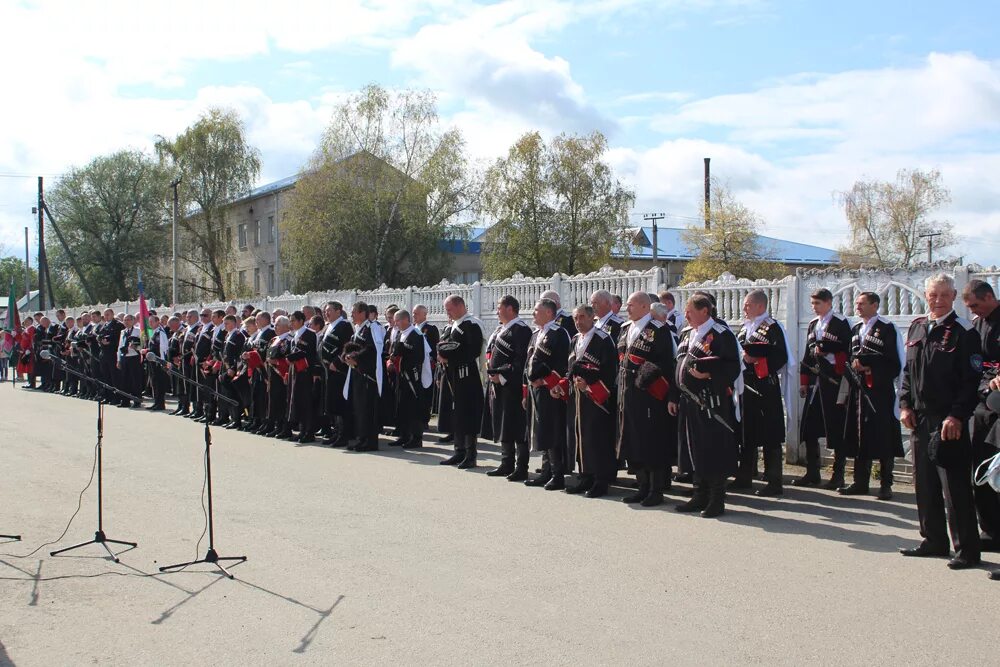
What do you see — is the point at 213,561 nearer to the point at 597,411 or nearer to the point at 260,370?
the point at 597,411

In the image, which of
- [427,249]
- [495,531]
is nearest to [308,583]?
[495,531]

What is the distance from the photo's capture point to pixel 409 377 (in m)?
13.6

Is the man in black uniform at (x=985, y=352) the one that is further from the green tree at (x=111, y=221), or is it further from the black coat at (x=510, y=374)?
the green tree at (x=111, y=221)

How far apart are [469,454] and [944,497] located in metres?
5.91

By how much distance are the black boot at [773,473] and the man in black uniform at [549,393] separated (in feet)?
6.60

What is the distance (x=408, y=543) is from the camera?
7191 millimetres

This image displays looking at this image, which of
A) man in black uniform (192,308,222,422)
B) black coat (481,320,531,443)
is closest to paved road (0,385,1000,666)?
black coat (481,320,531,443)

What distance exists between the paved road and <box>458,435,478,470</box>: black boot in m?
1.43

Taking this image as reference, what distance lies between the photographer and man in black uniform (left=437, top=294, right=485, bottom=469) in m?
11.6

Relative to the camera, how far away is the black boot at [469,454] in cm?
1138

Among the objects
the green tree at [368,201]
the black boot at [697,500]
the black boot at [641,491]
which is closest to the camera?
the black boot at [697,500]

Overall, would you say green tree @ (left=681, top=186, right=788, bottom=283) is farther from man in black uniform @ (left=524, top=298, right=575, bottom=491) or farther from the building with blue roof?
man in black uniform @ (left=524, top=298, right=575, bottom=491)

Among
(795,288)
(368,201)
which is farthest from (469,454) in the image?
(368,201)

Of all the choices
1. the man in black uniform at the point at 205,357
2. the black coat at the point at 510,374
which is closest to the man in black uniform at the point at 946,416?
the black coat at the point at 510,374
